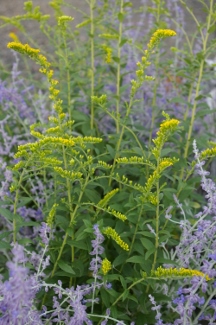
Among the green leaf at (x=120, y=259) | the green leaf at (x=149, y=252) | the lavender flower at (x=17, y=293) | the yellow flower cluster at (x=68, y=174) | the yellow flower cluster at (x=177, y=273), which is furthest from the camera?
the green leaf at (x=120, y=259)

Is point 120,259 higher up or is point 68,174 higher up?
point 68,174

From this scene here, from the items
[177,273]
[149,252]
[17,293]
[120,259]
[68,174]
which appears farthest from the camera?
[120,259]

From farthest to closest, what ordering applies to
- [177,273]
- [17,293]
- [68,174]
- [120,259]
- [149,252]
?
[120,259], [149,252], [68,174], [177,273], [17,293]

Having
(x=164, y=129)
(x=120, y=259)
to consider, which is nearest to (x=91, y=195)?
(x=120, y=259)

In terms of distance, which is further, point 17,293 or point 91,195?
point 91,195

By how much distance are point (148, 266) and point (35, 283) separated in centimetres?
39

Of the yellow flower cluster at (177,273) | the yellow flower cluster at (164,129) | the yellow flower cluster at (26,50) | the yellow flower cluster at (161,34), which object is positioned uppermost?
the yellow flower cluster at (161,34)

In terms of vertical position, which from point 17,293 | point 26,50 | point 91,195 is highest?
point 26,50

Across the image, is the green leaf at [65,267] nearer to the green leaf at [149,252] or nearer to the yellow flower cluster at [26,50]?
the green leaf at [149,252]

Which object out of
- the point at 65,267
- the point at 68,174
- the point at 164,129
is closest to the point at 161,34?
the point at 164,129

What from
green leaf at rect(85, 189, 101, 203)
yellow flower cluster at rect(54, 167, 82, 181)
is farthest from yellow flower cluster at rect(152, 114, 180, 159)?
green leaf at rect(85, 189, 101, 203)

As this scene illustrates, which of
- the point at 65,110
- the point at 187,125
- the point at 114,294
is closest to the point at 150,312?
the point at 114,294

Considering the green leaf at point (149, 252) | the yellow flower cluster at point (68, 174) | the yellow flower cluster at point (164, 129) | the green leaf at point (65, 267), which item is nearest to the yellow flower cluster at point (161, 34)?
the yellow flower cluster at point (164, 129)

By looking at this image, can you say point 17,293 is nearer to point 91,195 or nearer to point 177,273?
point 177,273
